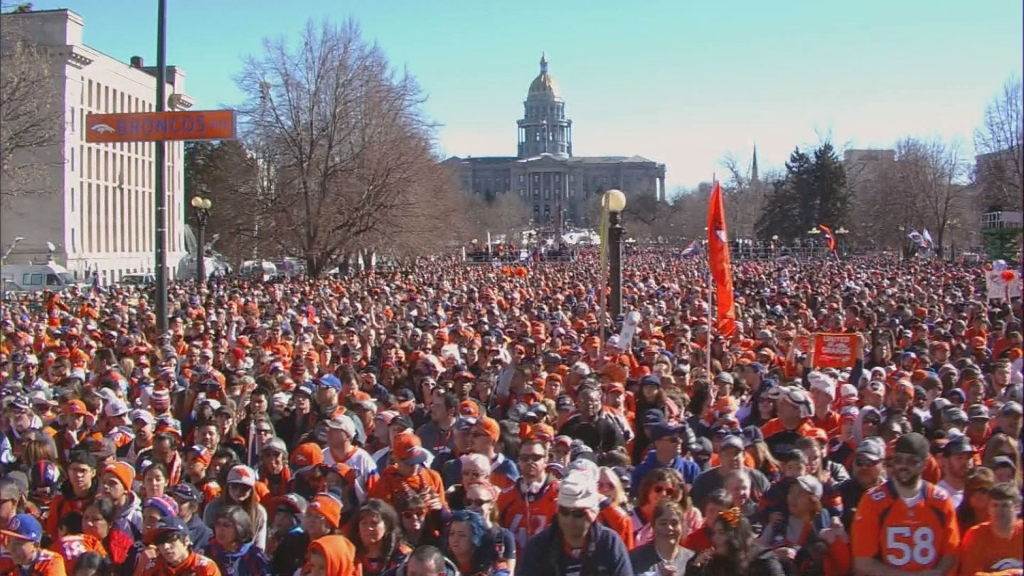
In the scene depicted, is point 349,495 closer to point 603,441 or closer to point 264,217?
point 603,441

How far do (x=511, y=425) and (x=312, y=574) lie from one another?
2751 millimetres

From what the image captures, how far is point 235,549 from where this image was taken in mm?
5605

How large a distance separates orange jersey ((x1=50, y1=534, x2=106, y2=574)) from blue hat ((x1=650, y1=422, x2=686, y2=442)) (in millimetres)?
3131

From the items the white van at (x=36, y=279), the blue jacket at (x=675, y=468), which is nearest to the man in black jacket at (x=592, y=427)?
the blue jacket at (x=675, y=468)

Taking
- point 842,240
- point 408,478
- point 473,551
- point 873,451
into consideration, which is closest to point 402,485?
point 408,478

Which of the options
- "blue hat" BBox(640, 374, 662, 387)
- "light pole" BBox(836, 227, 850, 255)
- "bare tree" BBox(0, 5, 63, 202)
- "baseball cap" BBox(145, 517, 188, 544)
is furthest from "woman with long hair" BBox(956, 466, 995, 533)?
"light pole" BBox(836, 227, 850, 255)

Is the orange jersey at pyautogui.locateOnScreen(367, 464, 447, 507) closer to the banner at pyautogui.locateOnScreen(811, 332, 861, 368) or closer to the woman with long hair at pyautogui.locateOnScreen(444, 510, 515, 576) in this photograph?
the woman with long hair at pyautogui.locateOnScreen(444, 510, 515, 576)

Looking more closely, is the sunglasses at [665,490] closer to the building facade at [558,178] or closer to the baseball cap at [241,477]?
the baseball cap at [241,477]

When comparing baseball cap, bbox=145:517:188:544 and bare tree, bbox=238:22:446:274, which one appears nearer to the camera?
baseball cap, bbox=145:517:188:544

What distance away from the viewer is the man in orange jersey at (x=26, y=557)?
17.3 ft

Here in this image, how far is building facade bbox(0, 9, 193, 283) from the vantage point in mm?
10039

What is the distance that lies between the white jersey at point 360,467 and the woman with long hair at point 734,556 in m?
2.29

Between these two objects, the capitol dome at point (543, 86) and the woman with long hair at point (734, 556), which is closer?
the woman with long hair at point (734, 556)

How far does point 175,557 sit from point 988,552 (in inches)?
140
